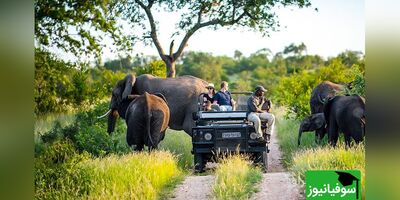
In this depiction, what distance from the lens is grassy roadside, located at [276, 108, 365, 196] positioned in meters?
6.20

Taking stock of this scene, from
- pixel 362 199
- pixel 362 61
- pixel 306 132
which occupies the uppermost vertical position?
pixel 362 61

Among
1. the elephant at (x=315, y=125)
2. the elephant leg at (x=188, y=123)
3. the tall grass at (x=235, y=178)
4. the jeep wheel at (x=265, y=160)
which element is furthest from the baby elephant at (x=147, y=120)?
the elephant at (x=315, y=125)

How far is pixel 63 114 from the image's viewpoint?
626 cm

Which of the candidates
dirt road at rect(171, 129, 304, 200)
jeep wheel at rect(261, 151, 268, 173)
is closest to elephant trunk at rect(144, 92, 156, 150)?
dirt road at rect(171, 129, 304, 200)

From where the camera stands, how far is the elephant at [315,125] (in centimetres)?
636

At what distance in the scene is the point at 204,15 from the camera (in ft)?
20.7

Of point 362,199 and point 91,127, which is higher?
point 91,127

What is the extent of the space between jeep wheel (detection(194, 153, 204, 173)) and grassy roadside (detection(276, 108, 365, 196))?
1.69 ft

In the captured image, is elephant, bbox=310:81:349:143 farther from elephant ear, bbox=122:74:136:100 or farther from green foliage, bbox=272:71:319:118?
elephant ear, bbox=122:74:136:100

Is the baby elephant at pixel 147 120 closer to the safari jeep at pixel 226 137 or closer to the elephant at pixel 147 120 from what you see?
the elephant at pixel 147 120

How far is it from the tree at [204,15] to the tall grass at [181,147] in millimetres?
397
